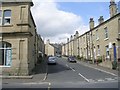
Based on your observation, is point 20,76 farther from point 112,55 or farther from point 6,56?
point 112,55

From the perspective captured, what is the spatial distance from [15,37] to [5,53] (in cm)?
221

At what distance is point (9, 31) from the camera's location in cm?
2931

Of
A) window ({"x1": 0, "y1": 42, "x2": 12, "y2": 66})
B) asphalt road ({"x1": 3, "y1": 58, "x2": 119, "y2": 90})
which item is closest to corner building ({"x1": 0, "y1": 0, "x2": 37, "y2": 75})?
window ({"x1": 0, "y1": 42, "x2": 12, "y2": 66})

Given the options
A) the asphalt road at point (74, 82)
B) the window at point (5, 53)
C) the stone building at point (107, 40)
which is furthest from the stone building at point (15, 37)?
the stone building at point (107, 40)

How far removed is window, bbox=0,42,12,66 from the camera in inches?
1161

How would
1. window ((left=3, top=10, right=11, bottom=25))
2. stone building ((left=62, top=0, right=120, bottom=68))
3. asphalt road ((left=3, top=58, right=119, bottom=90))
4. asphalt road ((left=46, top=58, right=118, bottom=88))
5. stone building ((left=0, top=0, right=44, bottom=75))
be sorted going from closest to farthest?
asphalt road ((left=3, top=58, right=119, bottom=90)) → asphalt road ((left=46, top=58, right=118, bottom=88)) → stone building ((left=0, top=0, right=44, bottom=75)) → window ((left=3, top=10, right=11, bottom=25)) → stone building ((left=62, top=0, right=120, bottom=68))

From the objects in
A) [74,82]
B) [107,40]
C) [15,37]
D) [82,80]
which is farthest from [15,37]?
[107,40]

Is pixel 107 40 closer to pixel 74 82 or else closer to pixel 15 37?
pixel 15 37

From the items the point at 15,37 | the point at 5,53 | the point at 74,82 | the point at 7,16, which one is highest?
the point at 7,16

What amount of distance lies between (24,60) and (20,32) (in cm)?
312

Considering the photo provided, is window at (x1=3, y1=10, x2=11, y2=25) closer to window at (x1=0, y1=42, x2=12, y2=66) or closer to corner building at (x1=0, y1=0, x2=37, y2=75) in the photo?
corner building at (x1=0, y1=0, x2=37, y2=75)

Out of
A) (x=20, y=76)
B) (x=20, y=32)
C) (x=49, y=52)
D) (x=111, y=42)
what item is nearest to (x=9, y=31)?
(x=20, y=32)

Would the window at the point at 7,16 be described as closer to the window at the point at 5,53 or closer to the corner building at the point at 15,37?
the corner building at the point at 15,37

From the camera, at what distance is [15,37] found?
29.2 m
